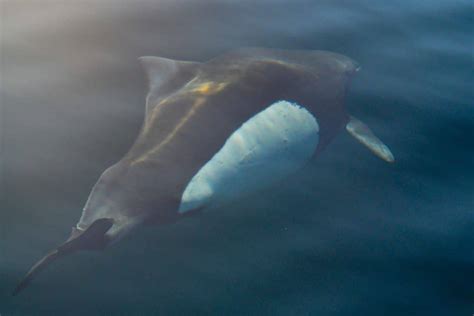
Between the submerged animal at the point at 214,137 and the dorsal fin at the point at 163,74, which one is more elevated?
the dorsal fin at the point at 163,74

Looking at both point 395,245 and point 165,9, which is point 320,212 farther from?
point 165,9

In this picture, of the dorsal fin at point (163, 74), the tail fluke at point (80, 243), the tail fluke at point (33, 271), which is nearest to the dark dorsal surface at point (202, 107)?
the dorsal fin at point (163, 74)

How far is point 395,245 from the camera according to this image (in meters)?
5.43

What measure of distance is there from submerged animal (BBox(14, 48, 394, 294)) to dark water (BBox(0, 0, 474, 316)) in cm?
30

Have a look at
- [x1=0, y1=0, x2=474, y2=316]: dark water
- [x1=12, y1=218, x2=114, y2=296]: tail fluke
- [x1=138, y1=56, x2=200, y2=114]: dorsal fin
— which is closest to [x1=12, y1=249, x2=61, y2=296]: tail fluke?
[x1=12, y1=218, x2=114, y2=296]: tail fluke

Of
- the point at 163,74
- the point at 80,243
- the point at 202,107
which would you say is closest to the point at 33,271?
the point at 80,243

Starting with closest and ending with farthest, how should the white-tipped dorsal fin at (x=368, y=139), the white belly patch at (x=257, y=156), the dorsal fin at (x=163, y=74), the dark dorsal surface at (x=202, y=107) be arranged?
the dark dorsal surface at (x=202, y=107), the white belly patch at (x=257, y=156), the dorsal fin at (x=163, y=74), the white-tipped dorsal fin at (x=368, y=139)

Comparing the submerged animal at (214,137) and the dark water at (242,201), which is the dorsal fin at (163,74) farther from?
the dark water at (242,201)

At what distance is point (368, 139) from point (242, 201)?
60.8 inches

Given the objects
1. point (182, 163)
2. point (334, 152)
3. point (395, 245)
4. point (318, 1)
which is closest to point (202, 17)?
point (318, 1)

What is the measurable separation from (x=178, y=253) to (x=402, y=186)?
93.3 inches

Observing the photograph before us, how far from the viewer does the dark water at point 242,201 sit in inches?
194

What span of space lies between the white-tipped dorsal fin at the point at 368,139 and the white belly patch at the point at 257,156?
511 mm

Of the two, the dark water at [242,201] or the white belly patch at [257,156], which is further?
the white belly patch at [257,156]
